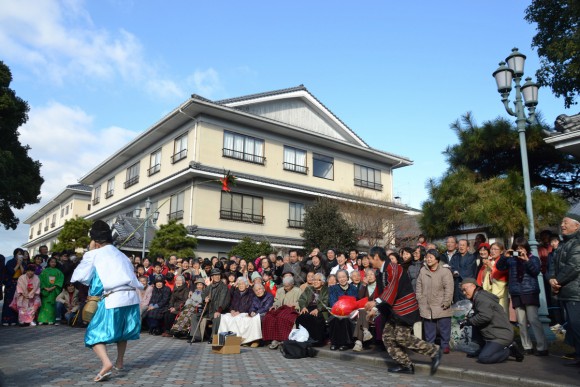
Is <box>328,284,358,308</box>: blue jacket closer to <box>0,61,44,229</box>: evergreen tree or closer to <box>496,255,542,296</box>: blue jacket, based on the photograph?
<box>496,255,542,296</box>: blue jacket

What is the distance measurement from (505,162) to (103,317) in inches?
381

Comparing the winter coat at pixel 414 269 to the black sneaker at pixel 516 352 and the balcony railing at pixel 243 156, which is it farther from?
the balcony railing at pixel 243 156

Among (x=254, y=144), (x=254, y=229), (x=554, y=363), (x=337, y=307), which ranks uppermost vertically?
(x=254, y=144)

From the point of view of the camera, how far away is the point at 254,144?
28188 millimetres

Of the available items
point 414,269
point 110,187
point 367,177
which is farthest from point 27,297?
point 110,187

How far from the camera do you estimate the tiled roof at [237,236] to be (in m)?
24.7

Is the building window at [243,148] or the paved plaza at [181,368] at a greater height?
the building window at [243,148]

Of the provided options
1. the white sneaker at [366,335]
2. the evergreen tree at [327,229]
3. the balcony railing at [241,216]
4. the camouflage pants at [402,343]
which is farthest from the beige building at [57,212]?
the camouflage pants at [402,343]

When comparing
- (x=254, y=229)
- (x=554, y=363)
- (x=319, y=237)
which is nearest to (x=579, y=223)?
(x=554, y=363)

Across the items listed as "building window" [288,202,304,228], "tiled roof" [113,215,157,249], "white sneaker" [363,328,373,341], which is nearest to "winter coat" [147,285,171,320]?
"white sneaker" [363,328,373,341]

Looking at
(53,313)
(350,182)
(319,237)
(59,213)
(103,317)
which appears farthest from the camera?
(59,213)

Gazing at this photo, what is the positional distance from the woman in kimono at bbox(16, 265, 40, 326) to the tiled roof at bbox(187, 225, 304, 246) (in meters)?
10.7

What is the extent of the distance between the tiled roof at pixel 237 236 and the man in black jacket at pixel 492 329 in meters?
18.5

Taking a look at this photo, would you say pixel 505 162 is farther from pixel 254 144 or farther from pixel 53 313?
pixel 254 144
